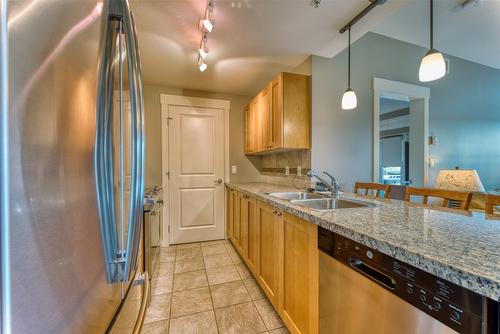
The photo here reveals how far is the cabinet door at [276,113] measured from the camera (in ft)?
6.93

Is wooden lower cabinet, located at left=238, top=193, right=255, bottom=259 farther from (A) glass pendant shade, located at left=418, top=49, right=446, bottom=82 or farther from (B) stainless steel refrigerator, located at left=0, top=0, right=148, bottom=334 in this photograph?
(A) glass pendant shade, located at left=418, top=49, right=446, bottom=82

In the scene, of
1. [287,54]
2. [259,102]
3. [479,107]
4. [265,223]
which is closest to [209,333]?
[265,223]

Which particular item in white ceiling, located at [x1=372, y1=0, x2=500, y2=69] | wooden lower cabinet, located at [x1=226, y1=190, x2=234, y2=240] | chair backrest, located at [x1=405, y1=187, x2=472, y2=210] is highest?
white ceiling, located at [x1=372, y1=0, x2=500, y2=69]

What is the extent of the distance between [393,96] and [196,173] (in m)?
2.97

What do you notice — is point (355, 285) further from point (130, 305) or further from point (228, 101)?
point (228, 101)

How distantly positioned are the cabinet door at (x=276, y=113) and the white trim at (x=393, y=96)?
121 centimetres

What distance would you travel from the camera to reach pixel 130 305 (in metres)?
0.76

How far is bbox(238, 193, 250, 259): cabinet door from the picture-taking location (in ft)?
7.37

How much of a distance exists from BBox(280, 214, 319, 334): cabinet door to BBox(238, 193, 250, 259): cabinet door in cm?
86

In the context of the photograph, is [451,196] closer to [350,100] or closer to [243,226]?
[350,100]

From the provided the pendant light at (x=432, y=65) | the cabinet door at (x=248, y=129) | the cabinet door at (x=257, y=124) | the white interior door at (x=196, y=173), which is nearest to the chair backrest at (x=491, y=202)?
the pendant light at (x=432, y=65)

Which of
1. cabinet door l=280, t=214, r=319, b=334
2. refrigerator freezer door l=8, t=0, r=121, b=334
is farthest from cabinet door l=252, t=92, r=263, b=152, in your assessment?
Answer: refrigerator freezer door l=8, t=0, r=121, b=334

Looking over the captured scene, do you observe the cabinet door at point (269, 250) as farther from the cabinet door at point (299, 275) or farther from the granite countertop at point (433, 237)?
the granite countertop at point (433, 237)

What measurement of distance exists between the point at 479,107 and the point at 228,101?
4.02m
